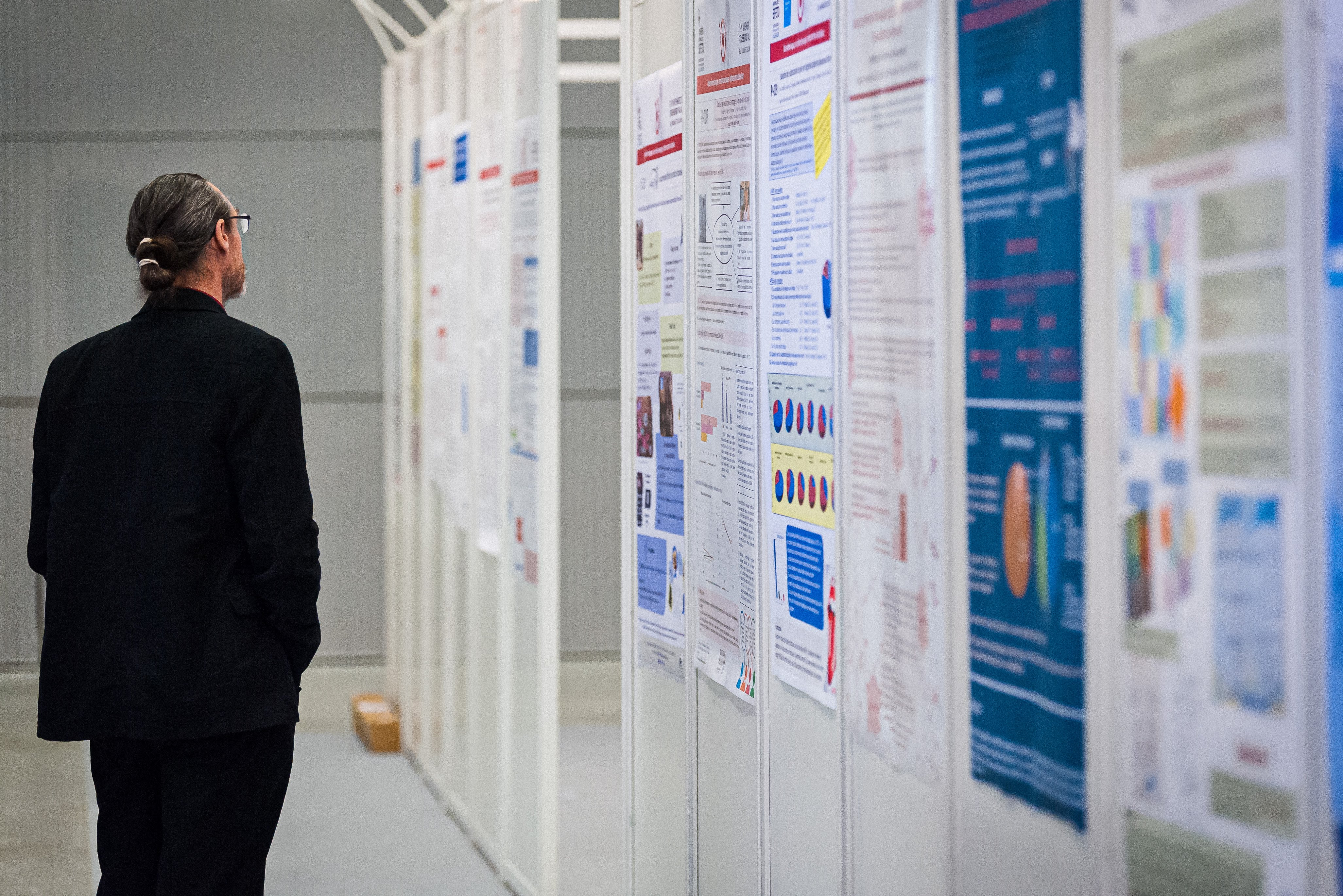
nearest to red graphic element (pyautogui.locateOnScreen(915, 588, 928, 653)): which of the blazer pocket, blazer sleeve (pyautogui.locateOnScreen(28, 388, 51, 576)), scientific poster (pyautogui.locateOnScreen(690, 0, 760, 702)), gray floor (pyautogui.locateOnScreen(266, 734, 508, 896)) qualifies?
scientific poster (pyautogui.locateOnScreen(690, 0, 760, 702))

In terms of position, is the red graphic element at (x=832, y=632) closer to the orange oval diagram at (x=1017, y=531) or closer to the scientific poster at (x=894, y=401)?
the scientific poster at (x=894, y=401)

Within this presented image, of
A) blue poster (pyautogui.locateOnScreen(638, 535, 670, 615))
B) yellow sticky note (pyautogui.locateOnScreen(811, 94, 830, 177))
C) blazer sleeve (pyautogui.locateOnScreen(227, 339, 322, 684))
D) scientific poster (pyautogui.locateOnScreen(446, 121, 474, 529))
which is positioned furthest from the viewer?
scientific poster (pyautogui.locateOnScreen(446, 121, 474, 529))

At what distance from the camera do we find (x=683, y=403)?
292cm

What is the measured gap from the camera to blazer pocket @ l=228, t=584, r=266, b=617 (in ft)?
7.89

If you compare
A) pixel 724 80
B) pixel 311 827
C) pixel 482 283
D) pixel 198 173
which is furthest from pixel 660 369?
pixel 198 173

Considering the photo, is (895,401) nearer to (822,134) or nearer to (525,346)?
(822,134)

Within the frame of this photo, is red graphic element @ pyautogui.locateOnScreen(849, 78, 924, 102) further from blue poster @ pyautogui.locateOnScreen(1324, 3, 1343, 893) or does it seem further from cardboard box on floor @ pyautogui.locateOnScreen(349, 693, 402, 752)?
cardboard box on floor @ pyautogui.locateOnScreen(349, 693, 402, 752)

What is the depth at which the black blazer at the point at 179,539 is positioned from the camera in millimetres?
2387

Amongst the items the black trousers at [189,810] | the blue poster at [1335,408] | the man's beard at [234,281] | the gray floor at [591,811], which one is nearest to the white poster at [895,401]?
the blue poster at [1335,408]

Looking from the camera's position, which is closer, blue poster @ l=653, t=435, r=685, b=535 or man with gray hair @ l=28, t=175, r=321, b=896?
man with gray hair @ l=28, t=175, r=321, b=896

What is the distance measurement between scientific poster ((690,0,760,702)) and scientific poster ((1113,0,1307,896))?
3.70 feet

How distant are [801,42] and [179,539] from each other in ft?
4.34

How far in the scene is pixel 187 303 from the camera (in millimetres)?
2484

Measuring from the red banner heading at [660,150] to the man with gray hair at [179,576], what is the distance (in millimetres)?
933
